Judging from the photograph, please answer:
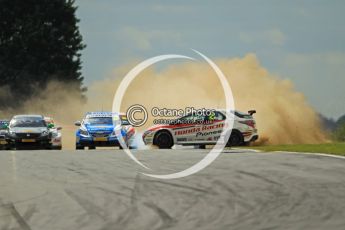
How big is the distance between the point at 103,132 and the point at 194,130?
142 inches

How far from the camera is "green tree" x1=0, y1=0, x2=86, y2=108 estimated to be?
240ft

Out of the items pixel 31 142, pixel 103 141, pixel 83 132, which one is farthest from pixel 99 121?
pixel 31 142

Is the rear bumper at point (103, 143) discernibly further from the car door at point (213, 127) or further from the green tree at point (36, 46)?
the green tree at point (36, 46)

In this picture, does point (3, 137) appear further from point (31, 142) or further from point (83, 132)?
point (83, 132)

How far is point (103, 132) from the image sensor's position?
32938 millimetres

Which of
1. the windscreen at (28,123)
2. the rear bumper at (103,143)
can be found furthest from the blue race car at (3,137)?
the rear bumper at (103,143)

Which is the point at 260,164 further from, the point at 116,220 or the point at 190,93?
the point at 190,93

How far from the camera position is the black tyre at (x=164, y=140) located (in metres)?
32.3

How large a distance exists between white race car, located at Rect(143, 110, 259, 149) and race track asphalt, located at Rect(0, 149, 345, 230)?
11.2 metres

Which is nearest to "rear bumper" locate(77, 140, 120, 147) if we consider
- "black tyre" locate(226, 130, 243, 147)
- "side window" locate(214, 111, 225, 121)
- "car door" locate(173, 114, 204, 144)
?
"car door" locate(173, 114, 204, 144)

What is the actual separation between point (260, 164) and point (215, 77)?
40.9 meters

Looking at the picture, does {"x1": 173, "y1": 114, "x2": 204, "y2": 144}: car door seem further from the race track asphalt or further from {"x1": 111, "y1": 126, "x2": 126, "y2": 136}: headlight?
the race track asphalt

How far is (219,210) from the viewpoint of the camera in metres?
11.5

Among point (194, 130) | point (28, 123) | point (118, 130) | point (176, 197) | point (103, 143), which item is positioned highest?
point (28, 123)
